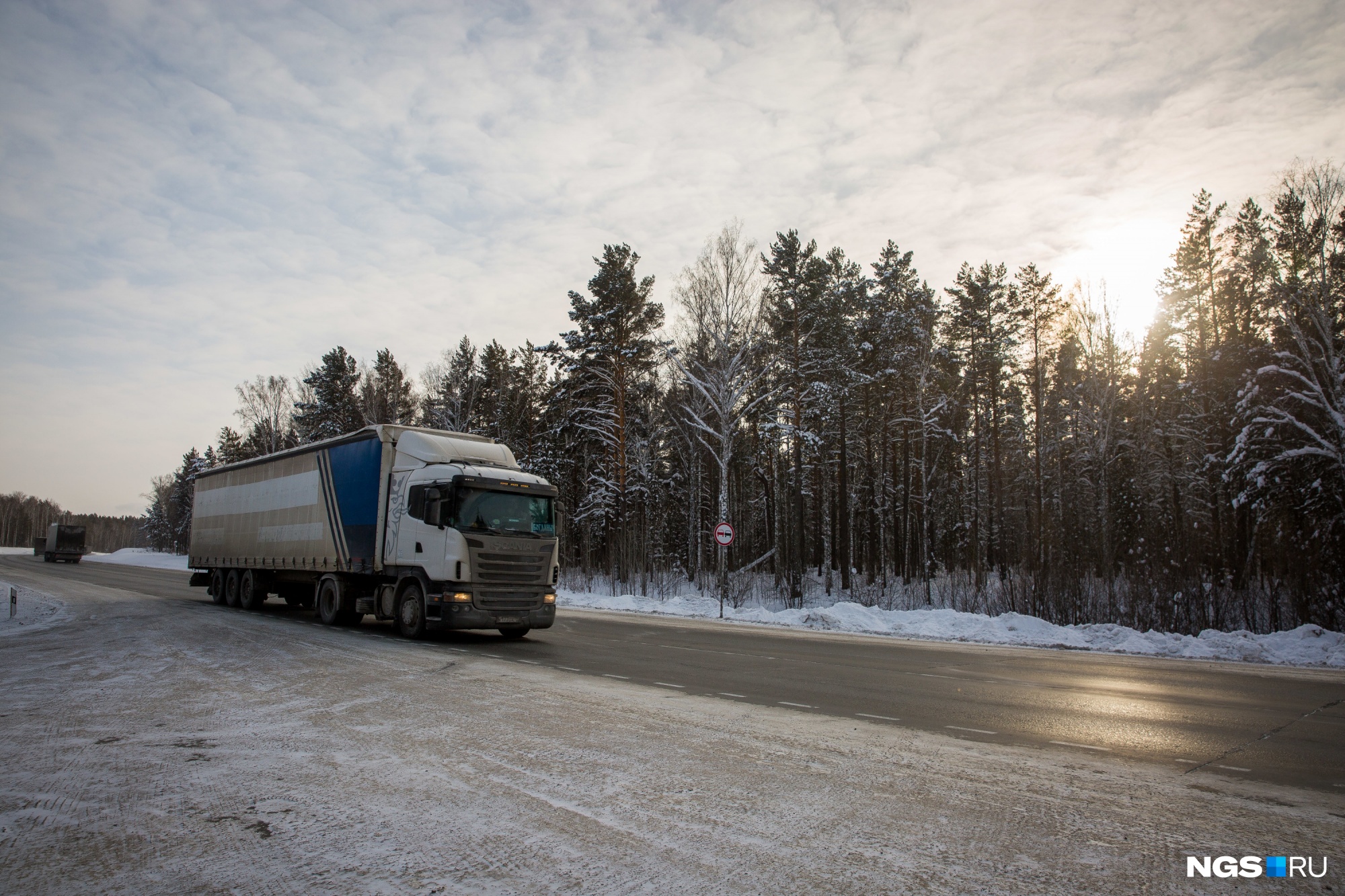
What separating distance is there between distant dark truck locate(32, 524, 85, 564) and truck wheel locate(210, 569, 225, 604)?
46.9 m

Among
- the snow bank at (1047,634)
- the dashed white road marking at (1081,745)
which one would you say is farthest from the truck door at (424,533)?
the snow bank at (1047,634)

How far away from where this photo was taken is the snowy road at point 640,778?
3.71 metres

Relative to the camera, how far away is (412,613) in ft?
46.4

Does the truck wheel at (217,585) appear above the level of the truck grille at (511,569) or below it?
below

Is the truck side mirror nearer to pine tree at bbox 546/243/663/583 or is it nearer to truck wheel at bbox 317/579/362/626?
truck wheel at bbox 317/579/362/626

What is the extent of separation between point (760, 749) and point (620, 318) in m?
29.7

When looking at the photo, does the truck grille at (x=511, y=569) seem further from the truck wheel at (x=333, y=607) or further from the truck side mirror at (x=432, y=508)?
the truck wheel at (x=333, y=607)

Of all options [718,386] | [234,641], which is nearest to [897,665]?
[234,641]

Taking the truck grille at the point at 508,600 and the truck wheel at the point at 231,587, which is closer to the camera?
the truck grille at the point at 508,600

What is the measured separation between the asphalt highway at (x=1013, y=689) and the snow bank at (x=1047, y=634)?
136cm

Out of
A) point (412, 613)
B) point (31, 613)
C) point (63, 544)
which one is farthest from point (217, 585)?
point (63, 544)

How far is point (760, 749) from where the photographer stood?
20.0 ft

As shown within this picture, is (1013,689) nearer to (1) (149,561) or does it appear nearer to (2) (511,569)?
(2) (511,569)

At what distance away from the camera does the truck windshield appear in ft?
44.4
